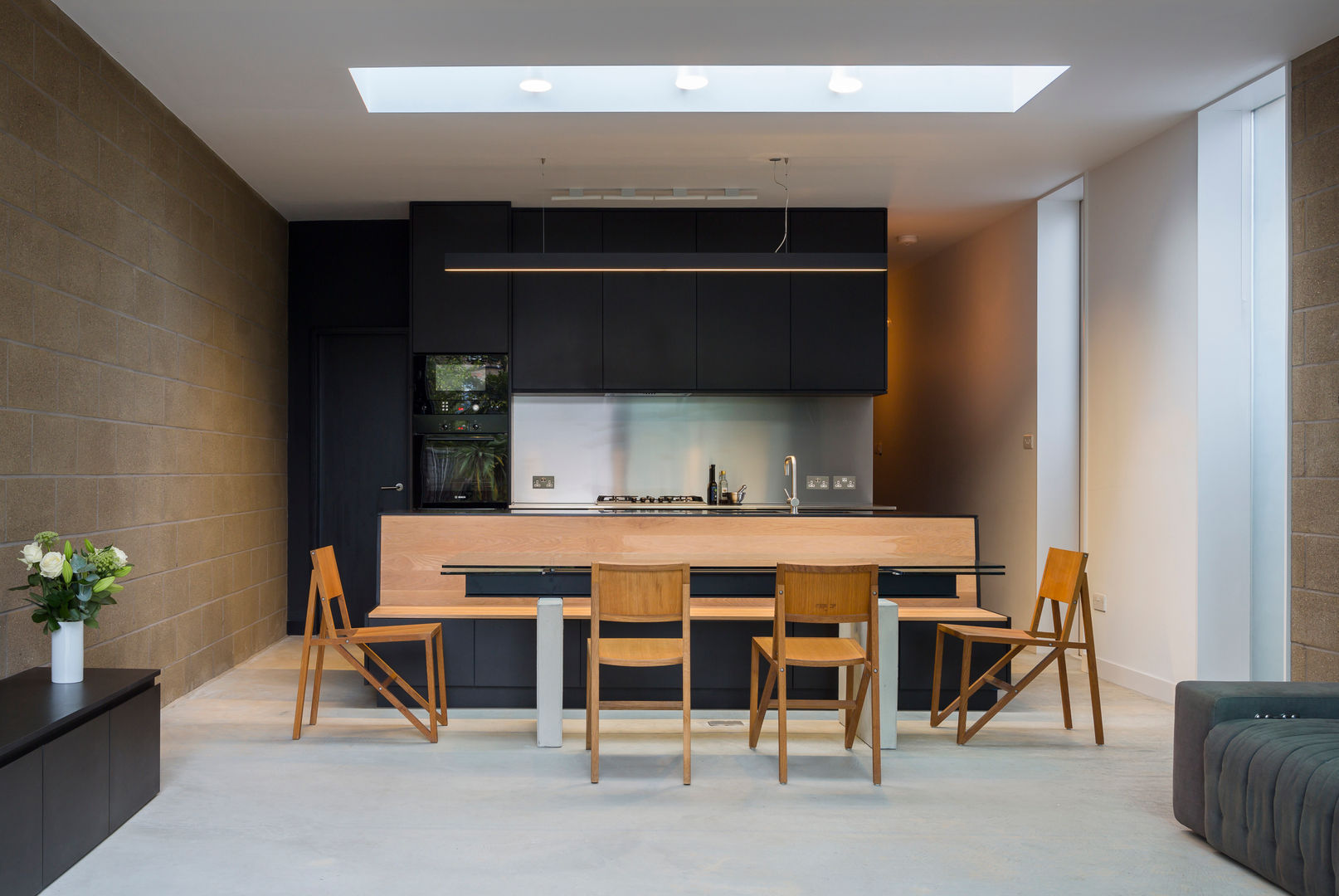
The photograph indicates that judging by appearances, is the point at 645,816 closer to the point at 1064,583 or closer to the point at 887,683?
the point at 887,683

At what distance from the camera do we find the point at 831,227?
6500mm

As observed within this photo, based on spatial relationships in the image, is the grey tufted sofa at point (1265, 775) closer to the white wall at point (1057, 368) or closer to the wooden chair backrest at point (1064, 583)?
the wooden chair backrest at point (1064, 583)

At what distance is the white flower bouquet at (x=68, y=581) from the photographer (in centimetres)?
308

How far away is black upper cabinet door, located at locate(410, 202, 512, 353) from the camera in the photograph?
6238mm

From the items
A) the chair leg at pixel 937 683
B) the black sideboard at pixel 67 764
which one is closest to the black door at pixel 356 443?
the black sideboard at pixel 67 764

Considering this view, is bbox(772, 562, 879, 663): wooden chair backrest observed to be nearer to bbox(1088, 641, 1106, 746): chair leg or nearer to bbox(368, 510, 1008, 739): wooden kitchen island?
bbox(368, 510, 1008, 739): wooden kitchen island

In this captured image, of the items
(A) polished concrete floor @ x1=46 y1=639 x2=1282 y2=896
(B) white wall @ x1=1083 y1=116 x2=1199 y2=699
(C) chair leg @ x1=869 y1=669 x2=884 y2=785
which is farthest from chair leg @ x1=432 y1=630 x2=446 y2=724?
(B) white wall @ x1=1083 y1=116 x2=1199 y2=699

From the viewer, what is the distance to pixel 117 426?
4.12m

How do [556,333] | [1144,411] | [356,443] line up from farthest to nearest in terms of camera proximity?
[356,443]
[556,333]
[1144,411]

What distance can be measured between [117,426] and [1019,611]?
5.59 metres

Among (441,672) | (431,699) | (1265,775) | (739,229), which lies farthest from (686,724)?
(739,229)

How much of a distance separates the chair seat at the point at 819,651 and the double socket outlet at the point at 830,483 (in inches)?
115

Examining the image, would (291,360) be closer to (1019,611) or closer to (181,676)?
(181,676)

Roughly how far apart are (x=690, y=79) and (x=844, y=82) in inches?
29.9
